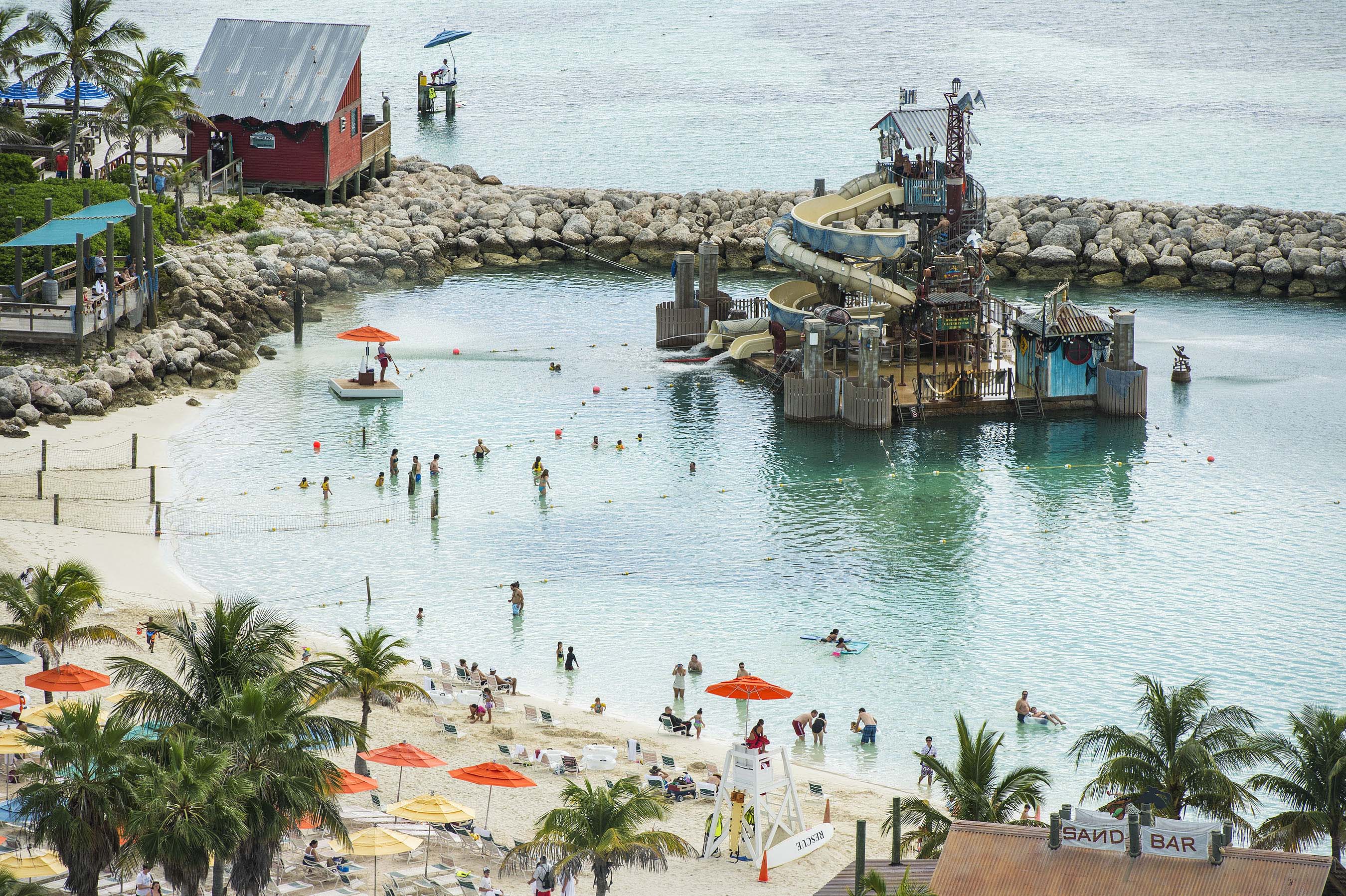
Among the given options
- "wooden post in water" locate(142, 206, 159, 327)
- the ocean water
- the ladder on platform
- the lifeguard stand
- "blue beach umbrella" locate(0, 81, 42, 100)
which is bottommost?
the lifeguard stand

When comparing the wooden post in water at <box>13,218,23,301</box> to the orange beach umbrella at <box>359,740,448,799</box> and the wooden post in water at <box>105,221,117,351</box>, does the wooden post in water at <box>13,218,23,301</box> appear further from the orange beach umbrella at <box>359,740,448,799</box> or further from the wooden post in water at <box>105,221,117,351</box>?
the orange beach umbrella at <box>359,740,448,799</box>

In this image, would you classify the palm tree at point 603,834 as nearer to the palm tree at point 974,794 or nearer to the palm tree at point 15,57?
the palm tree at point 974,794

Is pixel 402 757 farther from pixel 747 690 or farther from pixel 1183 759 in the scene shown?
pixel 1183 759

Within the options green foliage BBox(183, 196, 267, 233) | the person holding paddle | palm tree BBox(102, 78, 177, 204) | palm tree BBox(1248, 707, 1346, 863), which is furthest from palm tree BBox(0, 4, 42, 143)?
palm tree BBox(1248, 707, 1346, 863)

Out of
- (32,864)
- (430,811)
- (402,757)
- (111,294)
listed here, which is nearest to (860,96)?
(111,294)

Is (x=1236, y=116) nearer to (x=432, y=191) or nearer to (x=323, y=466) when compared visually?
(x=432, y=191)

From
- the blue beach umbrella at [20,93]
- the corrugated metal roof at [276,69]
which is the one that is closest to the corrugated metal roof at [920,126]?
the corrugated metal roof at [276,69]

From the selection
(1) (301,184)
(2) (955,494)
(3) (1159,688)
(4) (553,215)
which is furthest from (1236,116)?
(3) (1159,688)
